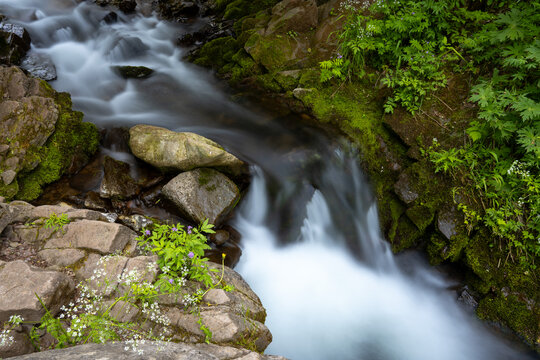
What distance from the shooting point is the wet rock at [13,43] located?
23.1ft

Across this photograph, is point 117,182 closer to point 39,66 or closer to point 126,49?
point 39,66

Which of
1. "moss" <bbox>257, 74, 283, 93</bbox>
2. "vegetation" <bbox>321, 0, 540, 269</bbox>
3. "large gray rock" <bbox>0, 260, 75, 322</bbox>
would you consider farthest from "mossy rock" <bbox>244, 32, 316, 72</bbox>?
"large gray rock" <bbox>0, 260, 75, 322</bbox>

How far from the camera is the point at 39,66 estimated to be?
7258mm

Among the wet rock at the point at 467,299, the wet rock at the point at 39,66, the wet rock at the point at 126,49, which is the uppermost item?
the wet rock at the point at 126,49

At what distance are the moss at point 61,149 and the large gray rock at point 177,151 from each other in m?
0.79

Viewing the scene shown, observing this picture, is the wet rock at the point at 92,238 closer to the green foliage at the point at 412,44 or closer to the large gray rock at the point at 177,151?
the large gray rock at the point at 177,151

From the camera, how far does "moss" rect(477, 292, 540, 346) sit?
3.91 meters

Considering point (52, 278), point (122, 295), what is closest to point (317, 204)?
point (122, 295)

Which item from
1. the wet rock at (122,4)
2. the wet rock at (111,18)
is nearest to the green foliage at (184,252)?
the wet rock at (111,18)

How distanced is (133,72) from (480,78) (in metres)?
7.20

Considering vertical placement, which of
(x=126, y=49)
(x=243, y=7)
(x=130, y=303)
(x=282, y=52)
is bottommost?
(x=130, y=303)

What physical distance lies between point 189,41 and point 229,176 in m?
Answer: 5.99

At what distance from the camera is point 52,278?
249 centimetres

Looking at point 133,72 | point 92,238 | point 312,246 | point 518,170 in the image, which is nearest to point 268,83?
point 133,72
